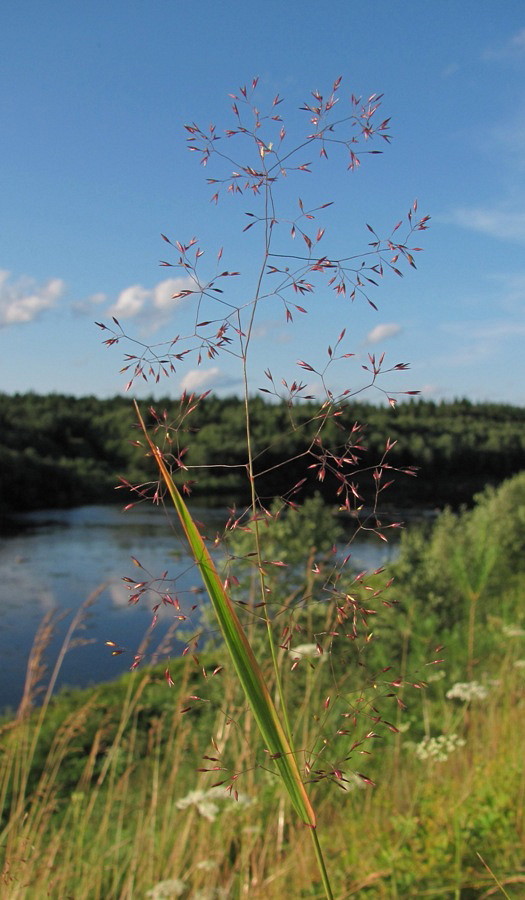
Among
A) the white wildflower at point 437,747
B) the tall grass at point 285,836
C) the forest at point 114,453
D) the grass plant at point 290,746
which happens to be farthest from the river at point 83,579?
the white wildflower at point 437,747

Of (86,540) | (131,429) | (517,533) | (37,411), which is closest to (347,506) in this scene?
(131,429)

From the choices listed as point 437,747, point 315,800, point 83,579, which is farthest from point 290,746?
point 83,579

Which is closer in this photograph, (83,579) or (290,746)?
(290,746)

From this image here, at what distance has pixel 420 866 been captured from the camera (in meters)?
2.09

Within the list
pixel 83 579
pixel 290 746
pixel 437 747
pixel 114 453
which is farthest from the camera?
pixel 114 453

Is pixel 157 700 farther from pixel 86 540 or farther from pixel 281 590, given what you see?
pixel 86 540

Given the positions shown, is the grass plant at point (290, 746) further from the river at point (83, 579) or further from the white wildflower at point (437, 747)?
the river at point (83, 579)

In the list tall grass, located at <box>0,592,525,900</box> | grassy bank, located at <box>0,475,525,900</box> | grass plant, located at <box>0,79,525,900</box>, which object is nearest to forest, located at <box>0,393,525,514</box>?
grass plant, located at <box>0,79,525,900</box>

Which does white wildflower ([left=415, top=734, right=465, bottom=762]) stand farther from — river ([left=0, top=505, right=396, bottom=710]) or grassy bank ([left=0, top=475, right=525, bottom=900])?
river ([left=0, top=505, right=396, bottom=710])

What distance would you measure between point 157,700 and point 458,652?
303 cm

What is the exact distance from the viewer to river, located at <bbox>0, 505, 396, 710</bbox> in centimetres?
975

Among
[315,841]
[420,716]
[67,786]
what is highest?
[315,841]

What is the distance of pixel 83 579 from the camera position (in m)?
13.9

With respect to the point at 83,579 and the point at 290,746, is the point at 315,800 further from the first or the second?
the point at 83,579
